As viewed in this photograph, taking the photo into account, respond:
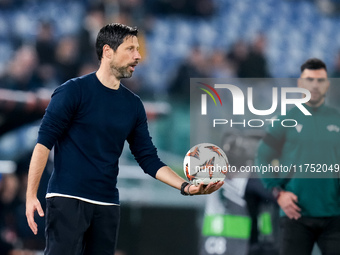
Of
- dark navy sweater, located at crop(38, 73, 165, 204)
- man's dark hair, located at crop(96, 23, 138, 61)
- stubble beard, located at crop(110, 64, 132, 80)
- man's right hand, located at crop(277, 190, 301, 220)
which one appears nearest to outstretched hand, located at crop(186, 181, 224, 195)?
dark navy sweater, located at crop(38, 73, 165, 204)

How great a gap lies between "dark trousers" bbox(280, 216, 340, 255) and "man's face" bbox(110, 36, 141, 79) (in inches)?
73.1

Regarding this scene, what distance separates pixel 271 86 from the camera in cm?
592

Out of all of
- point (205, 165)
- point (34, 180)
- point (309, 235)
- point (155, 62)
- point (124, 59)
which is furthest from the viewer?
point (155, 62)

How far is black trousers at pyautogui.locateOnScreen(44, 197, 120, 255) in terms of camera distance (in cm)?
279

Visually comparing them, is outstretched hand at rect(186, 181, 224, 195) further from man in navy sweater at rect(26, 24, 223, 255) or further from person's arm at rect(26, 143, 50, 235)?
person's arm at rect(26, 143, 50, 235)

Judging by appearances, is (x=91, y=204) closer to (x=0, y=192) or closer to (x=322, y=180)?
(x=322, y=180)

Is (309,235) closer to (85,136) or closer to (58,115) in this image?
(85,136)

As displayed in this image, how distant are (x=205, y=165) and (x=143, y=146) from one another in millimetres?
378

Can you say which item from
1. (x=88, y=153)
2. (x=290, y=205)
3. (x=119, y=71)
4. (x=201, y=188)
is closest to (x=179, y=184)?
(x=201, y=188)

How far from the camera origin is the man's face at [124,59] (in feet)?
9.74

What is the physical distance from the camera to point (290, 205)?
404cm

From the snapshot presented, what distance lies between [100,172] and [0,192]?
3.30 meters

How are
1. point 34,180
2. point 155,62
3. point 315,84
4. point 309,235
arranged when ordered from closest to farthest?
point 34,180, point 309,235, point 315,84, point 155,62

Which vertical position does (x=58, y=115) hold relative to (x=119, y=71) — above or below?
below
